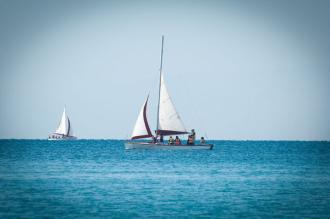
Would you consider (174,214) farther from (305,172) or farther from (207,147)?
(207,147)

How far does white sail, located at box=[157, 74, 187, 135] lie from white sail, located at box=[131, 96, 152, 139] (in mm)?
1468

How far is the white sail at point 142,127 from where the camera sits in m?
70.2

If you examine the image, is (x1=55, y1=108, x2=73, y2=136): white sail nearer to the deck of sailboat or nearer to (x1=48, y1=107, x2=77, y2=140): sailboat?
(x1=48, y1=107, x2=77, y2=140): sailboat

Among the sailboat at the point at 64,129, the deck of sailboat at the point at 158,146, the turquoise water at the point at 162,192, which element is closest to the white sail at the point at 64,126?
the sailboat at the point at 64,129

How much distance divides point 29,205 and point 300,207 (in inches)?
453

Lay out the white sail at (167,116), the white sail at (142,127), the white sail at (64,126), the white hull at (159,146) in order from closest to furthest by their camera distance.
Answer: the white hull at (159,146) → the white sail at (167,116) → the white sail at (142,127) → the white sail at (64,126)

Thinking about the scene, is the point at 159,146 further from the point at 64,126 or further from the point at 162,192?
the point at 64,126

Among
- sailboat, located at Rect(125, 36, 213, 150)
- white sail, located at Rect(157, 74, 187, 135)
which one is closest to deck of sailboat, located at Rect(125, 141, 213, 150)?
sailboat, located at Rect(125, 36, 213, 150)

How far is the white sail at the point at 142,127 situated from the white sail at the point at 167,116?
1468mm

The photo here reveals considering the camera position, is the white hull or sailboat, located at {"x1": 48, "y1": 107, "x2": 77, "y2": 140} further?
sailboat, located at {"x1": 48, "y1": 107, "x2": 77, "y2": 140}

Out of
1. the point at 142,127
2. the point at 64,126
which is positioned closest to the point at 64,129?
the point at 64,126

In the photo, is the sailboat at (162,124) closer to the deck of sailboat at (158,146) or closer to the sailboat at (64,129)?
the deck of sailboat at (158,146)

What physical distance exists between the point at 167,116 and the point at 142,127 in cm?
300

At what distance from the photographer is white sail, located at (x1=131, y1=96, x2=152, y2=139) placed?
70250mm
